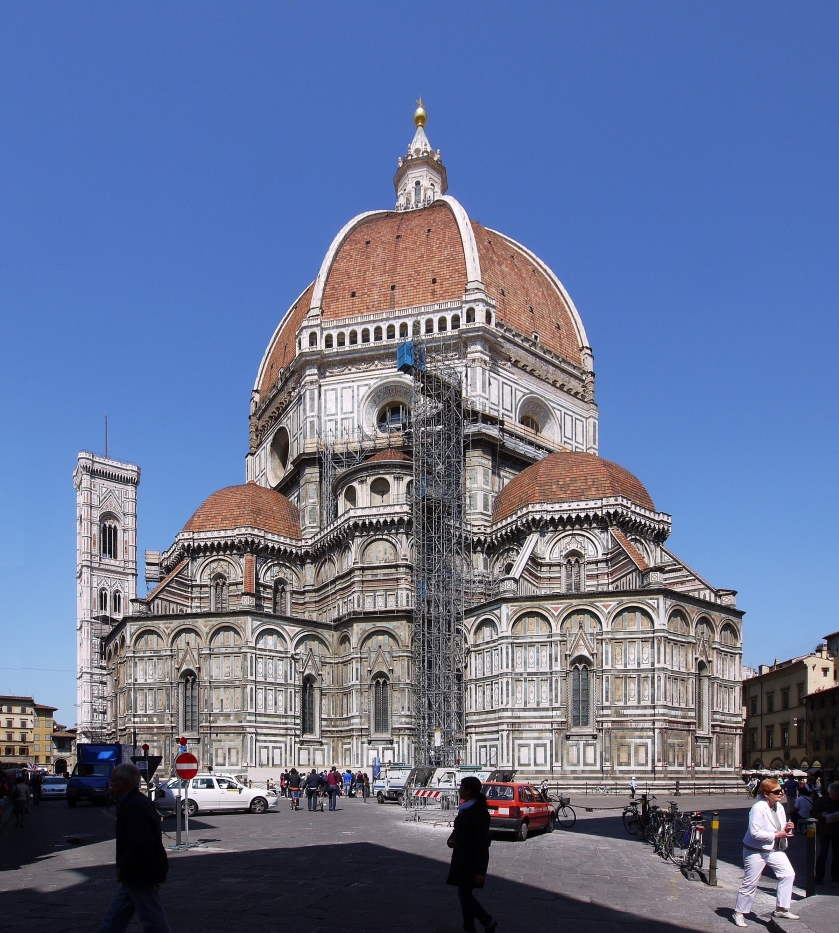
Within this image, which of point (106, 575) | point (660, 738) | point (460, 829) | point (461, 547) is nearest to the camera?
point (460, 829)

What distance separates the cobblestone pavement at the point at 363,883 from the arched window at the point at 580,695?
20.2 meters

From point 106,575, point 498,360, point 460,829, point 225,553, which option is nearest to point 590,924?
point 460,829

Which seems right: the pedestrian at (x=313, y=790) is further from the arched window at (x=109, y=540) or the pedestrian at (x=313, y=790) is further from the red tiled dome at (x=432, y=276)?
the arched window at (x=109, y=540)

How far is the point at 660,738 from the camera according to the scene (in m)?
46.4

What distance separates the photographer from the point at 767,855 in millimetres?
13961

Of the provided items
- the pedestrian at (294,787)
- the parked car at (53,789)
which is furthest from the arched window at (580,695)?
the parked car at (53,789)

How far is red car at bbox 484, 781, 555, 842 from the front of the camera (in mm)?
24938

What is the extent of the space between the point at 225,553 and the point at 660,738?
25.1 metres

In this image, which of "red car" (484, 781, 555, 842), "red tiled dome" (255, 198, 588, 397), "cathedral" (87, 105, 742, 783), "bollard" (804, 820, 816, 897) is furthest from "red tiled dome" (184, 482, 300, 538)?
"bollard" (804, 820, 816, 897)

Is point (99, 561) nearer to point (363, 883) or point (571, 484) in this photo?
point (571, 484)

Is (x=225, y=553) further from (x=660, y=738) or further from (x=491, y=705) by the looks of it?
(x=660, y=738)

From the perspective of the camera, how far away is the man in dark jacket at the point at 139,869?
32.0ft

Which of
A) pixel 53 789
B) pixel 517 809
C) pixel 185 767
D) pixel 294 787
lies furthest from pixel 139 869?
pixel 53 789

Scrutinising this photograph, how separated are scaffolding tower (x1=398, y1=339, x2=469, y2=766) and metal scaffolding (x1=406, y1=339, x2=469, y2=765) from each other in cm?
5
